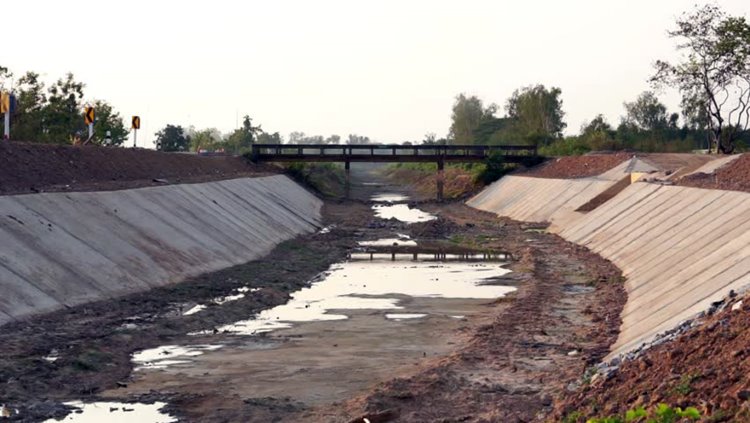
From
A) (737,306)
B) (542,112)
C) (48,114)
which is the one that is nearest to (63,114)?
(48,114)

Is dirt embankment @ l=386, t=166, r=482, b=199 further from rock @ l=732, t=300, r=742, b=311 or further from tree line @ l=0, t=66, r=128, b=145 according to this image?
rock @ l=732, t=300, r=742, b=311

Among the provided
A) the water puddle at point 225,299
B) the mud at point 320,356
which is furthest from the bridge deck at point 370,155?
the mud at point 320,356

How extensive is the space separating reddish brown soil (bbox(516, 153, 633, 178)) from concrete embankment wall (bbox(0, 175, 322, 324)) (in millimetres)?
31702

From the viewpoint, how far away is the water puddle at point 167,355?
17.9 meters

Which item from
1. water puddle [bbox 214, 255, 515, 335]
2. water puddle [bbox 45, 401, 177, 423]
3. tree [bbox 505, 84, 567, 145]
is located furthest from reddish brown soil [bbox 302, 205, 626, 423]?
tree [bbox 505, 84, 567, 145]

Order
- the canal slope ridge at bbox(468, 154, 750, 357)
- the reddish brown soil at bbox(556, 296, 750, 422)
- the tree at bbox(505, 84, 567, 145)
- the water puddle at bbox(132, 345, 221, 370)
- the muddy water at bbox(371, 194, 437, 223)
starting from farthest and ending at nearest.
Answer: the tree at bbox(505, 84, 567, 145)
the muddy water at bbox(371, 194, 437, 223)
the canal slope ridge at bbox(468, 154, 750, 357)
the water puddle at bbox(132, 345, 221, 370)
the reddish brown soil at bbox(556, 296, 750, 422)

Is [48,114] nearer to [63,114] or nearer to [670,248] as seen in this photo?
[63,114]

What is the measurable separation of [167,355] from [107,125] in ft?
197

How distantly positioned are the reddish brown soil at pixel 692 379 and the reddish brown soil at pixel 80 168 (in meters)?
21.0

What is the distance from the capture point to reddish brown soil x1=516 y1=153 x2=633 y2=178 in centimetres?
6881

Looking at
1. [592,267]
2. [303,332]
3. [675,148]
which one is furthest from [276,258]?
[675,148]

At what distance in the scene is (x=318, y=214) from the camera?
66125mm

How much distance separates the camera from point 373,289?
29.2 m

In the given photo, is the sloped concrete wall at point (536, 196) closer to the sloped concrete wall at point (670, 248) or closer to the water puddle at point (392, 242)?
the sloped concrete wall at point (670, 248)
